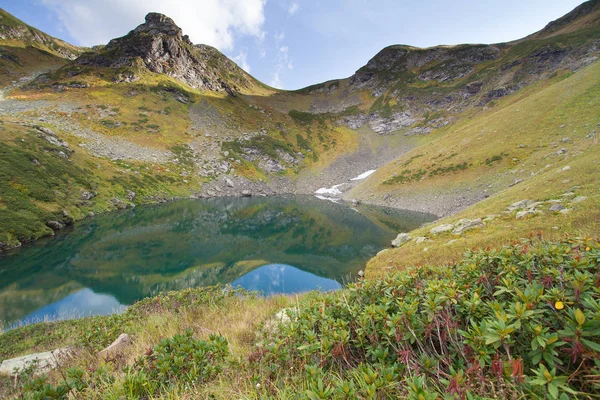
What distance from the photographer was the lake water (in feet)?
69.5

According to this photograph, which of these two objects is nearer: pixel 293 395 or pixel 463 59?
pixel 293 395

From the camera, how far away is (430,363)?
9.81ft

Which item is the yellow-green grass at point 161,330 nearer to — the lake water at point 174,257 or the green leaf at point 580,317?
the green leaf at point 580,317

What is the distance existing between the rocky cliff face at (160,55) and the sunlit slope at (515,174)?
128804 mm

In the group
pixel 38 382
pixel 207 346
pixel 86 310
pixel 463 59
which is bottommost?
pixel 86 310

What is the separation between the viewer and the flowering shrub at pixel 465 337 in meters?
2.29

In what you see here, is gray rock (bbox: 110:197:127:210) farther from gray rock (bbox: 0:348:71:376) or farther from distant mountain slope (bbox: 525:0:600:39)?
distant mountain slope (bbox: 525:0:600:39)

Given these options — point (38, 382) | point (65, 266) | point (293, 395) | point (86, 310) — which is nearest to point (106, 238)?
point (65, 266)

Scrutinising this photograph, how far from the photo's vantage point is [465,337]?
3.04 meters

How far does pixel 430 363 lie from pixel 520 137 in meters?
68.3

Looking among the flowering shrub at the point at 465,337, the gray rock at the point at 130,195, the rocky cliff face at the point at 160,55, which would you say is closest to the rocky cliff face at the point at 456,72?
the rocky cliff face at the point at 160,55

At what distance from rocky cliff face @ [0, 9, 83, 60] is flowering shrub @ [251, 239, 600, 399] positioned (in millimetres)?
242894

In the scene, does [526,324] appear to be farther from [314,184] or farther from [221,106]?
[221,106]

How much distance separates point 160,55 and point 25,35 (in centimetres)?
10821
